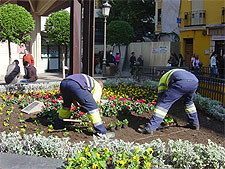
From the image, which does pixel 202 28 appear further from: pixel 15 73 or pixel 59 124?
pixel 59 124

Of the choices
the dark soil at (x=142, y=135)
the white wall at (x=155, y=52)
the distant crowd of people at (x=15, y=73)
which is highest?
the white wall at (x=155, y=52)

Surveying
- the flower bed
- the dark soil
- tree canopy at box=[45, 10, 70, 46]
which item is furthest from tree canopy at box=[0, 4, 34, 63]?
the flower bed

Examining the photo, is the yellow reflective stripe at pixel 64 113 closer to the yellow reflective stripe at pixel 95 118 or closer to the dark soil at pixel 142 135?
the dark soil at pixel 142 135

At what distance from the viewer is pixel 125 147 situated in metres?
3.42

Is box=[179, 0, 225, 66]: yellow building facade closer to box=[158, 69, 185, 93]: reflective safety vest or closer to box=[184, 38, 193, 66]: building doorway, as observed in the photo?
box=[184, 38, 193, 66]: building doorway

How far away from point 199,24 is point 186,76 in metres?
20.9

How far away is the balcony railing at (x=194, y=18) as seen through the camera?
24.5 metres

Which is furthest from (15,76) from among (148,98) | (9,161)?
(9,161)

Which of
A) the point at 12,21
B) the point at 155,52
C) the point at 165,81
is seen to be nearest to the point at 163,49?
the point at 155,52

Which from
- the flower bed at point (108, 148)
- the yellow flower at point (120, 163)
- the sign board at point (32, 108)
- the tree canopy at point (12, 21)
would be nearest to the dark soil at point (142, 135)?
the flower bed at point (108, 148)

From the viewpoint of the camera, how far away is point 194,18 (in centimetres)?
2522

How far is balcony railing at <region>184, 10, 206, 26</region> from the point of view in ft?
80.5

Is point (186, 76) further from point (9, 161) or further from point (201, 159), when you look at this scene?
point (9, 161)

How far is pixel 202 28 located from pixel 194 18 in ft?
4.78
